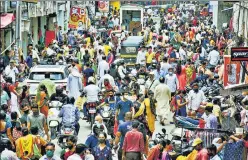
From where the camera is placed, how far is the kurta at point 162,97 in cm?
2478

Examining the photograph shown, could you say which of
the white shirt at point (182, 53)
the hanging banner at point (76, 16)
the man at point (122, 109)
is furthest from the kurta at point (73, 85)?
the hanging banner at point (76, 16)

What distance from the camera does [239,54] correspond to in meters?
22.4

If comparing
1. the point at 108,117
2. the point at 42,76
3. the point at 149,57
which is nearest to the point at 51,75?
the point at 42,76

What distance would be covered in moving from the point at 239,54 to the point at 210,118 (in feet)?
10.9

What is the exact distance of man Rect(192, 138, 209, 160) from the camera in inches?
639

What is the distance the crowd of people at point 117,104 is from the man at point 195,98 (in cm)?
2

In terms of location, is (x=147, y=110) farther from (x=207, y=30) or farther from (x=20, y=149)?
(x=207, y=30)

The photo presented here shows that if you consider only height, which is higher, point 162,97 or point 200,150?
point 200,150

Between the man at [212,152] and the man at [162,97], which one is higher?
the man at [212,152]

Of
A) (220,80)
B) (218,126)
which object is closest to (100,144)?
(218,126)

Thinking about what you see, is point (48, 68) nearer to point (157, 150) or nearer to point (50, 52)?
point (50, 52)

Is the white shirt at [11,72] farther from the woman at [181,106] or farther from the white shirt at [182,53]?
the white shirt at [182,53]

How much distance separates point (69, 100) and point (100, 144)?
380 cm

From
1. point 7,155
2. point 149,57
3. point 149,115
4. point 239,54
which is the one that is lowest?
point 149,57
